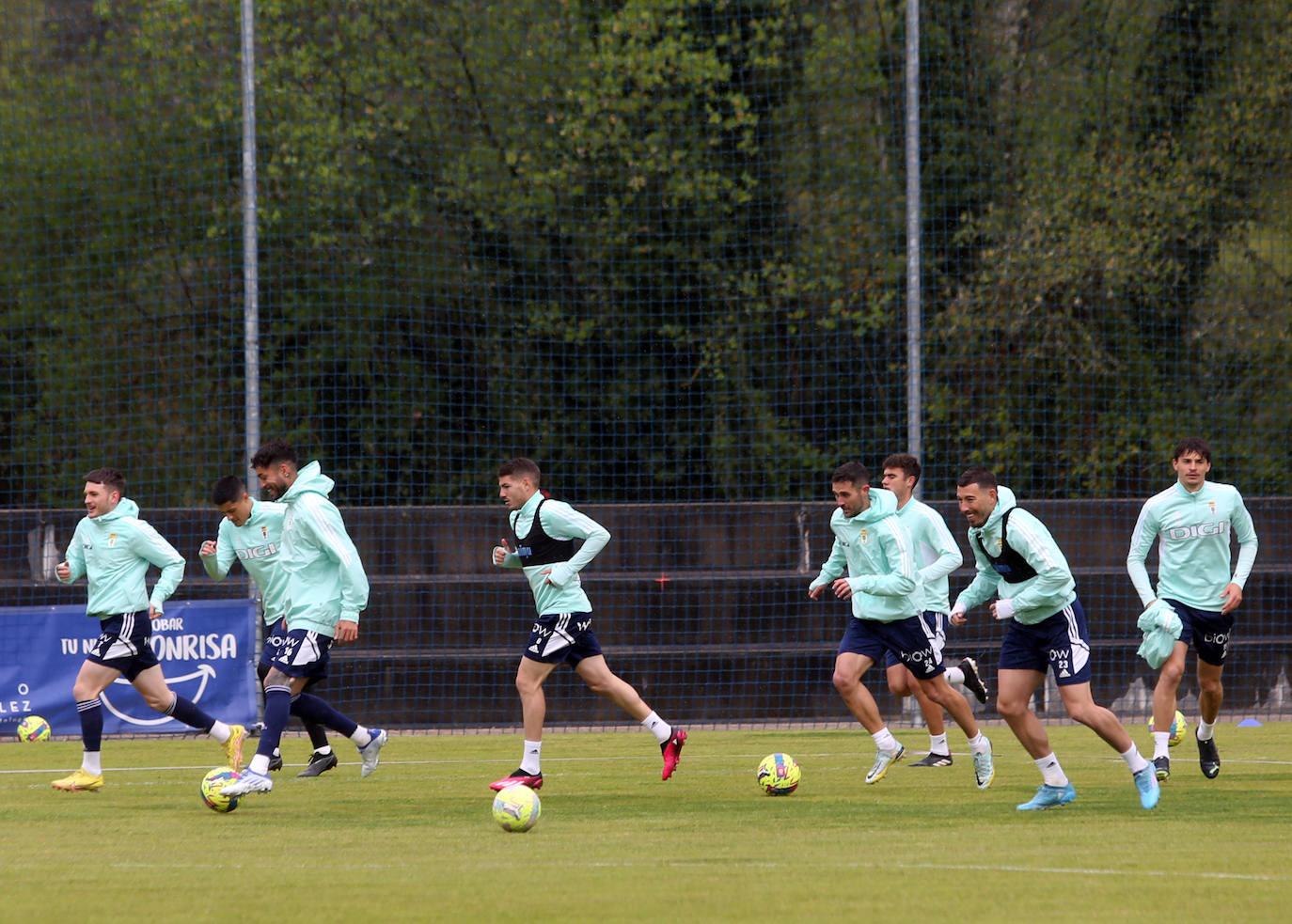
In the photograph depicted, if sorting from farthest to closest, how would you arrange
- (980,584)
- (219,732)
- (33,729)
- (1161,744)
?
(33,729), (219,732), (1161,744), (980,584)

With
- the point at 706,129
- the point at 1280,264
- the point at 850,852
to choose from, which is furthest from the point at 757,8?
the point at 850,852

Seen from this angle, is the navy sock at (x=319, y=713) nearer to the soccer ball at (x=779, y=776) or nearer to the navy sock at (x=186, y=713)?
the navy sock at (x=186, y=713)

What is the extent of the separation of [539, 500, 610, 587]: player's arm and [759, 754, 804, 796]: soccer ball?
173cm

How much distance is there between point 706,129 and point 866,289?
2.65 metres

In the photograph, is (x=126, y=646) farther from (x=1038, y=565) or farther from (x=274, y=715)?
(x=1038, y=565)

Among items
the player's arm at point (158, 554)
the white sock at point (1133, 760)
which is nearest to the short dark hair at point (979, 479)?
the white sock at point (1133, 760)

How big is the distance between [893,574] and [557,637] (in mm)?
2167

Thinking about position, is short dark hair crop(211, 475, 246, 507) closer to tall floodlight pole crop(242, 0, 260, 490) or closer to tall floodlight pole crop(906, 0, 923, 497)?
tall floodlight pole crop(242, 0, 260, 490)

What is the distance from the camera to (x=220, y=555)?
12594 mm

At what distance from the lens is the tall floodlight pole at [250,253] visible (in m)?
16.4

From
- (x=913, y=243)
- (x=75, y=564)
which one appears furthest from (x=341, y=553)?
(x=913, y=243)

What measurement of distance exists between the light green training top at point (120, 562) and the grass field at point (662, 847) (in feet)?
4.19

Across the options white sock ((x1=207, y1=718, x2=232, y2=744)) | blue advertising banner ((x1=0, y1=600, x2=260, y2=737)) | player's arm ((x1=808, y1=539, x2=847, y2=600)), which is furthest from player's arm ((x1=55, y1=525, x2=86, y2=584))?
player's arm ((x1=808, y1=539, x2=847, y2=600))

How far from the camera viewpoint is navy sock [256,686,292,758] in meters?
10.8
